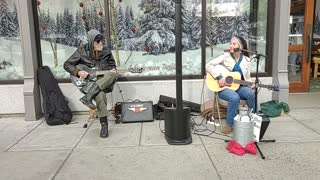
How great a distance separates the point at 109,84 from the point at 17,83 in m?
1.94

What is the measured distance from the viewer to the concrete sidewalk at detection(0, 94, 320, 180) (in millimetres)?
3641

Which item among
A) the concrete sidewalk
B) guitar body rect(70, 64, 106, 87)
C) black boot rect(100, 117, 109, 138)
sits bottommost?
the concrete sidewalk

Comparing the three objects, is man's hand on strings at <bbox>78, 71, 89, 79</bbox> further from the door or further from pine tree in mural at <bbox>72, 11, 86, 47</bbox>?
the door

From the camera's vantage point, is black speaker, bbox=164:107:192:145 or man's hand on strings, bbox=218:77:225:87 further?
man's hand on strings, bbox=218:77:225:87

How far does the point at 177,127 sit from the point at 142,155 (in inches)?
22.5

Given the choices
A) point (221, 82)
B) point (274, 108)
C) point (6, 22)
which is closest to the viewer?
point (221, 82)

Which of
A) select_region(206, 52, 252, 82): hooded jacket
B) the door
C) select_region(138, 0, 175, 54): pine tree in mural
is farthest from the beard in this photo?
the door

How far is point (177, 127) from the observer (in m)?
4.37

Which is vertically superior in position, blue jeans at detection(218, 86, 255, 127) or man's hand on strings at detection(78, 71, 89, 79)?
man's hand on strings at detection(78, 71, 89, 79)

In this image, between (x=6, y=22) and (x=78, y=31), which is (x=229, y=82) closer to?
(x=78, y=31)

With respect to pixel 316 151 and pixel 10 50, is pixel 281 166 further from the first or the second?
pixel 10 50

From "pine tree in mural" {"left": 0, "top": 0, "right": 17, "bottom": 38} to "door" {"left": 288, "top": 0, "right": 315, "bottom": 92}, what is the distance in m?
5.13

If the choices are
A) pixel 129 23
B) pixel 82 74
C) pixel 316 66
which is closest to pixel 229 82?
pixel 82 74

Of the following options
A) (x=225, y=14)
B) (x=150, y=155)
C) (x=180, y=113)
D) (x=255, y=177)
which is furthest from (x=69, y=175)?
(x=225, y=14)
